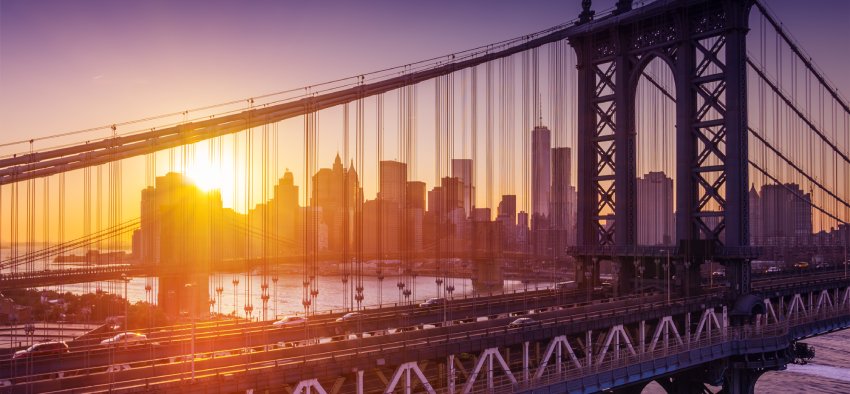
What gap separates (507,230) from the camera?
472 ft

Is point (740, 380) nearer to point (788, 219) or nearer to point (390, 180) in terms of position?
point (390, 180)

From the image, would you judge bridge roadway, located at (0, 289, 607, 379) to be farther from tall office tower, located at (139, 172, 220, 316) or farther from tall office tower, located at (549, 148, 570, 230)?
tall office tower, located at (139, 172, 220, 316)

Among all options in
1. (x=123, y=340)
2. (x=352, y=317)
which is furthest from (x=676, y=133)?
(x=123, y=340)

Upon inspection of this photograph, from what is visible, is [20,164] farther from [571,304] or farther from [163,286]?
[163,286]

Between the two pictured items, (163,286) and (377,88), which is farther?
(163,286)

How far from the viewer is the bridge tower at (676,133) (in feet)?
140

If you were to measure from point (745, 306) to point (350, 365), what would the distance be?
29109 millimetres

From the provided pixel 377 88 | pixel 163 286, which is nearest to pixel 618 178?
pixel 377 88

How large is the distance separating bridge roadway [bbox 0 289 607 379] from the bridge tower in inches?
199

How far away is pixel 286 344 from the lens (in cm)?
2978

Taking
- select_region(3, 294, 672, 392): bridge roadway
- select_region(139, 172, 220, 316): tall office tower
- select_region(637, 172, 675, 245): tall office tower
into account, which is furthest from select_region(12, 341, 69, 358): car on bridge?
select_region(637, 172, 675, 245): tall office tower

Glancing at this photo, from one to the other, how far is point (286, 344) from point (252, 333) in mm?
2413

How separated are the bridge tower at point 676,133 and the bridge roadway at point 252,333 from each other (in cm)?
506

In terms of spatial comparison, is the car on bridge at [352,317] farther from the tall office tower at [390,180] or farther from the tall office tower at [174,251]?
the tall office tower at [390,180]
